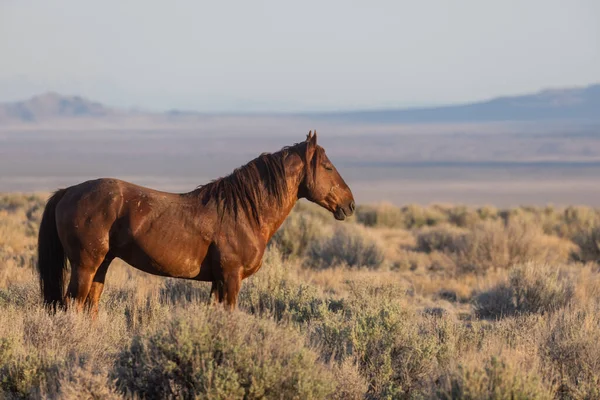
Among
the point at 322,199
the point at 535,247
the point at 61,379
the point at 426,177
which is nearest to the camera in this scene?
the point at 61,379

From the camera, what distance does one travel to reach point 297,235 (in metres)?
17.4

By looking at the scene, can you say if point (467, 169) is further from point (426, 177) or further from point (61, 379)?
point (61, 379)

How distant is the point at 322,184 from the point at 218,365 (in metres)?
2.72

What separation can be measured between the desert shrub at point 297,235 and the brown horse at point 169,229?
8494mm

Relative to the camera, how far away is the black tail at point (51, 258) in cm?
789

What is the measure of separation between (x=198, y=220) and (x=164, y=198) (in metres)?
0.37

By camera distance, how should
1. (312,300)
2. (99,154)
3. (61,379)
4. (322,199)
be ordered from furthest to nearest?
(99,154) → (312,300) → (322,199) → (61,379)

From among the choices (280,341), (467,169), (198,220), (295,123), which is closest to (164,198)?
(198,220)

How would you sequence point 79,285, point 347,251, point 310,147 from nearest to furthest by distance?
point 79,285 → point 310,147 → point 347,251

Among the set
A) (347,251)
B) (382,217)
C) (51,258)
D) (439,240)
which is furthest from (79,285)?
(382,217)

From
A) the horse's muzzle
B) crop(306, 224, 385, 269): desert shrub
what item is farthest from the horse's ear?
crop(306, 224, 385, 269): desert shrub

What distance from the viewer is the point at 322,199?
8.22 meters

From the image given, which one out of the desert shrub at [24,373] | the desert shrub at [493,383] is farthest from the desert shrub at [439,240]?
the desert shrub at [24,373]

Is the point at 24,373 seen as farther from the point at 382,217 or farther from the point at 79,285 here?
the point at 382,217
